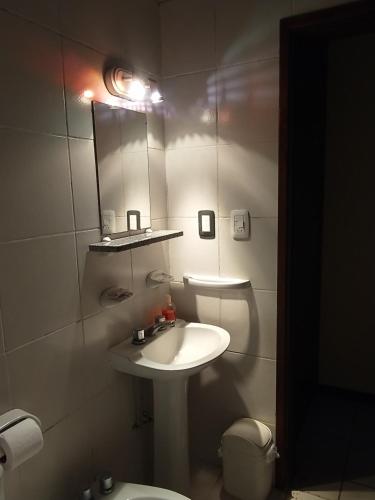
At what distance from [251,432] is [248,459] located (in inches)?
4.3

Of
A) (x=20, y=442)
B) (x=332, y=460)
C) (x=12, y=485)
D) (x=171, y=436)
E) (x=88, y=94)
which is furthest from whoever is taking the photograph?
(x=332, y=460)

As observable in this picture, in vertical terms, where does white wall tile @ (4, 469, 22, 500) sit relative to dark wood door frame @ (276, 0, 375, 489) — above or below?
below

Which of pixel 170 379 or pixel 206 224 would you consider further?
pixel 206 224

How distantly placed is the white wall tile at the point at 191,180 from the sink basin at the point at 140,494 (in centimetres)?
111

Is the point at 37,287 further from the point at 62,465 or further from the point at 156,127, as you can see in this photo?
the point at 156,127

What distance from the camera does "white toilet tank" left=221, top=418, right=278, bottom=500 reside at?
1.64 metres

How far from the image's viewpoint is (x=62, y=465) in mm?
1304

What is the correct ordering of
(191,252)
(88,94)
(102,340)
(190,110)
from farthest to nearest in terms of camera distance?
(191,252)
(190,110)
(102,340)
(88,94)

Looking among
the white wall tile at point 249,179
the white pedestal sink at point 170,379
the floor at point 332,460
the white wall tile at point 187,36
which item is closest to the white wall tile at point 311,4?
the white wall tile at point 187,36

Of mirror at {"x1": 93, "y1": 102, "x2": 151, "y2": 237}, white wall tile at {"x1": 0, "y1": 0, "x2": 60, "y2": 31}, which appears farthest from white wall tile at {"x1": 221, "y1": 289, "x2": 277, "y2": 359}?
white wall tile at {"x1": 0, "y1": 0, "x2": 60, "y2": 31}

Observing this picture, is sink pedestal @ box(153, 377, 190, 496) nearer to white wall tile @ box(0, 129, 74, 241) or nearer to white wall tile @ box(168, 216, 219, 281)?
white wall tile @ box(168, 216, 219, 281)

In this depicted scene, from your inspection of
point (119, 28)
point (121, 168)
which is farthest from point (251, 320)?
point (119, 28)

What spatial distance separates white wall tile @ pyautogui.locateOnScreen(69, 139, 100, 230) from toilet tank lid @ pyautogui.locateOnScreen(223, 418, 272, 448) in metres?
1.09

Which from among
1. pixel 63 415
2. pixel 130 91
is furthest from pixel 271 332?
pixel 130 91
